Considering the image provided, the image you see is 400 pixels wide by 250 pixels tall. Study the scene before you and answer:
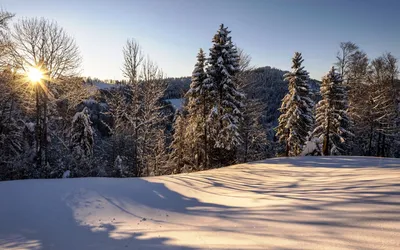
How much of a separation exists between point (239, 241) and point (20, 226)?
5.69 m

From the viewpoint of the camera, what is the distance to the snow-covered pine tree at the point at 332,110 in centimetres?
2434

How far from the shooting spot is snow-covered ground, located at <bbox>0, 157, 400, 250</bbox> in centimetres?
425

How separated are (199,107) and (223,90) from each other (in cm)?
246

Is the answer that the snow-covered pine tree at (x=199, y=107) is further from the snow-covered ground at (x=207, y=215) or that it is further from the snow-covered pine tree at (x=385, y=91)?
the snow-covered pine tree at (x=385, y=91)

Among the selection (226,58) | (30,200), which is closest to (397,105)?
(226,58)

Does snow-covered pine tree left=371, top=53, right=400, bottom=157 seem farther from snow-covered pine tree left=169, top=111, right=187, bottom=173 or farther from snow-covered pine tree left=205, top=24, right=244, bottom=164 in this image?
snow-covered pine tree left=169, top=111, right=187, bottom=173

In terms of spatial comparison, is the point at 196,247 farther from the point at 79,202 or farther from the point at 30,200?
the point at 30,200

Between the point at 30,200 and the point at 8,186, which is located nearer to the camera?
the point at 30,200

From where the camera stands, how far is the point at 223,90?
20172 millimetres

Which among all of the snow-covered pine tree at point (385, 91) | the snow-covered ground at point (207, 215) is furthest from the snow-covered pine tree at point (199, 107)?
the snow-covered pine tree at point (385, 91)

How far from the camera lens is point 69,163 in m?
17.4

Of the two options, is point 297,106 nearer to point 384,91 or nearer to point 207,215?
point 384,91

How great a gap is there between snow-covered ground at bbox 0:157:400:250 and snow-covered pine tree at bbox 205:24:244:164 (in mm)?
9705

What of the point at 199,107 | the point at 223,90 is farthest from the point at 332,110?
the point at 199,107
